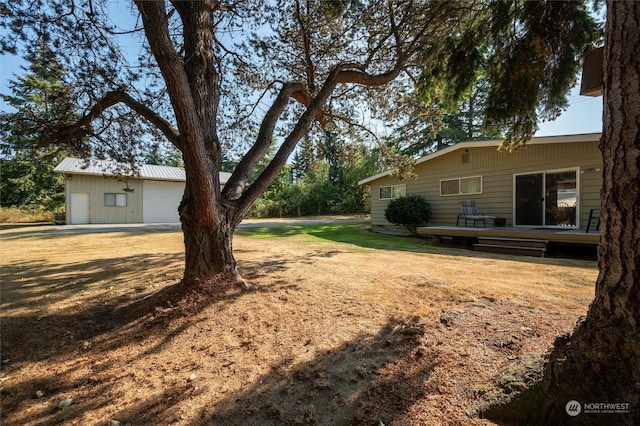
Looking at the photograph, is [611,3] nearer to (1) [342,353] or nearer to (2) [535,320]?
(2) [535,320]

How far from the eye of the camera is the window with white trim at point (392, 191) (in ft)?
48.9

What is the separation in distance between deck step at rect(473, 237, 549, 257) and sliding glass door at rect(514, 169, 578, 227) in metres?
1.83

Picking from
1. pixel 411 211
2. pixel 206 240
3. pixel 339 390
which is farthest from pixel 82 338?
pixel 411 211

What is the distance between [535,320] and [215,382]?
111 inches

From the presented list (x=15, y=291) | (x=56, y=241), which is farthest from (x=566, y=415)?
(x=56, y=241)

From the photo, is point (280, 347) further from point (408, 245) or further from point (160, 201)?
point (160, 201)

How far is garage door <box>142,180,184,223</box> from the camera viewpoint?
781 inches

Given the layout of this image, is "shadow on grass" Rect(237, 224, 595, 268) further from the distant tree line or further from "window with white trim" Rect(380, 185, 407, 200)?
the distant tree line

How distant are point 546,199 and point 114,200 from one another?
877 inches

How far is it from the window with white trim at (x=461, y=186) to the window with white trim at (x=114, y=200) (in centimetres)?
1886

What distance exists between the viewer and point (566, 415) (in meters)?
1.49

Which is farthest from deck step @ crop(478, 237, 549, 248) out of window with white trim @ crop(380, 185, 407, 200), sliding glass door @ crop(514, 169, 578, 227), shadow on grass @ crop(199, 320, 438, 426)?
shadow on grass @ crop(199, 320, 438, 426)

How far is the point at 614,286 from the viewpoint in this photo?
5.05 feet

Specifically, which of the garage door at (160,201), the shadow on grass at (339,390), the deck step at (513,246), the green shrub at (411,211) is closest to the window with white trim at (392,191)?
the green shrub at (411,211)
